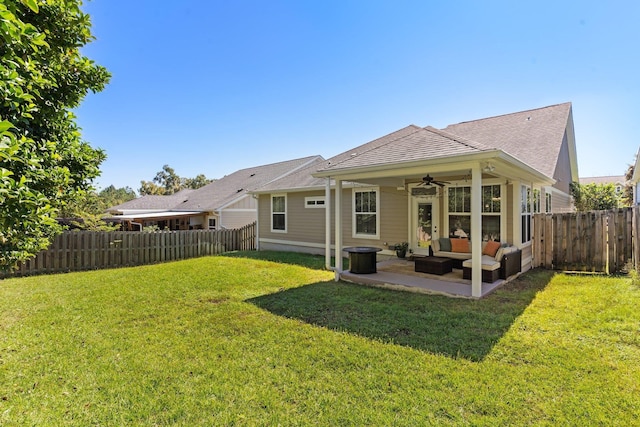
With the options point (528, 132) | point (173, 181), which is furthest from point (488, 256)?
point (173, 181)

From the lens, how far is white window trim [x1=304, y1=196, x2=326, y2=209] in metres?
12.3

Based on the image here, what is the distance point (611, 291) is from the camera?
20.3ft

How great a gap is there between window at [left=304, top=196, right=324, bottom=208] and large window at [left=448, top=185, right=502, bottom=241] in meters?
4.99

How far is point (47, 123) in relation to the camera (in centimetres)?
353

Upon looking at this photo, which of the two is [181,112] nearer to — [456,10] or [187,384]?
[456,10]

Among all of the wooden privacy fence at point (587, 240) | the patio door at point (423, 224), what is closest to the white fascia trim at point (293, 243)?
the patio door at point (423, 224)

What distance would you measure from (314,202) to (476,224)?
A: 7.46 meters

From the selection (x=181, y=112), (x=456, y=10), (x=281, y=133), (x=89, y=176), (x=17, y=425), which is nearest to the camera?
(x=17, y=425)

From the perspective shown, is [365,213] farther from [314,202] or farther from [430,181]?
[430,181]

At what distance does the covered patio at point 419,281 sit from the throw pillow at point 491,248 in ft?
2.26

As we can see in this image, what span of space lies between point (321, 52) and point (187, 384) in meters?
11.3

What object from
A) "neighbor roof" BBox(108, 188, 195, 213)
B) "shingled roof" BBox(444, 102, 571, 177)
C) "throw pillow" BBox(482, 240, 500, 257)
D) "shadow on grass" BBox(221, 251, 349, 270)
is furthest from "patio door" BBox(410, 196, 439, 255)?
"neighbor roof" BBox(108, 188, 195, 213)

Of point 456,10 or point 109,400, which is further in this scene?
point 456,10

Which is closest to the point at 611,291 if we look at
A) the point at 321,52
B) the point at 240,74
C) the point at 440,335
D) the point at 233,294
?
the point at 440,335
